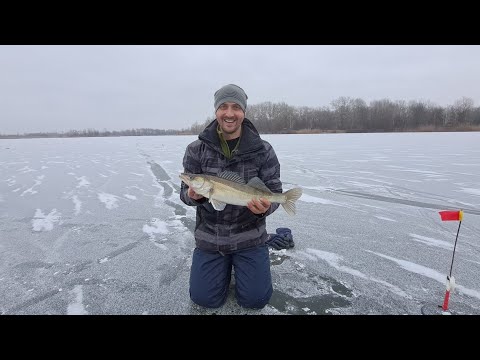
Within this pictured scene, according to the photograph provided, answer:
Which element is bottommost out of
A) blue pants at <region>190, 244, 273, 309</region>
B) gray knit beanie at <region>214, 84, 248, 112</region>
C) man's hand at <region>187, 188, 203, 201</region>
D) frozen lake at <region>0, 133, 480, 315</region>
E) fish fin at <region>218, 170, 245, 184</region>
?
frozen lake at <region>0, 133, 480, 315</region>

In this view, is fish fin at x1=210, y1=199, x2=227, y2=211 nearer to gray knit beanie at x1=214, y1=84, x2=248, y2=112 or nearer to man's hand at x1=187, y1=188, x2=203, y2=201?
man's hand at x1=187, y1=188, x2=203, y2=201

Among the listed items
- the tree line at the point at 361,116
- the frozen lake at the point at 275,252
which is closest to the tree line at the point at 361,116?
the tree line at the point at 361,116

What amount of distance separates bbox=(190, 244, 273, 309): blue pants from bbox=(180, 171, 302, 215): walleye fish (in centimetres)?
62

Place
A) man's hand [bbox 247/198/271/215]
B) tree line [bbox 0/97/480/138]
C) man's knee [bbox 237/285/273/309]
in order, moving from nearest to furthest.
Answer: man's knee [bbox 237/285/273/309]
man's hand [bbox 247/198/271/215]
tree line [bbox 0/97/480/138]

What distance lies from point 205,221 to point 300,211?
3.07m

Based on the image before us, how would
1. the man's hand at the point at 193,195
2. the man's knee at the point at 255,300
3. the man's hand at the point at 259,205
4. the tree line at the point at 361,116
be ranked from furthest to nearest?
1. the tree line at the point at 361,116
2. the man's hand at the point at 193,195
3. the man's hand at the point at 259,205
4. the man's knee at the point at 255,300

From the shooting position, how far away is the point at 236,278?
3.12 metres

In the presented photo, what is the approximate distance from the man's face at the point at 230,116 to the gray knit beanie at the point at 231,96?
0.15ft

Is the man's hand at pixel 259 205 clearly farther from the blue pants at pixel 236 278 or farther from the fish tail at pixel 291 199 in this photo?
the blue pants at pixel 236 278

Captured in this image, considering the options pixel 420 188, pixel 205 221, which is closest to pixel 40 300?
pixel 205 221

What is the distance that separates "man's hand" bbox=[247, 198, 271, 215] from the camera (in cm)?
298

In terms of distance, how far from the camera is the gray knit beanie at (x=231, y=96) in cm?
312

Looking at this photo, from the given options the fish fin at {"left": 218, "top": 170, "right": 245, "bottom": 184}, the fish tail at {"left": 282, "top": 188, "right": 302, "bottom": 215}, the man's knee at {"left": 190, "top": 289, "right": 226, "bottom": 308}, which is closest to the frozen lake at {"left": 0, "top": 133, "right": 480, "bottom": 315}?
the man's knee at {"left": 190, "top": 289, "right": 226, "bottom": 308}
